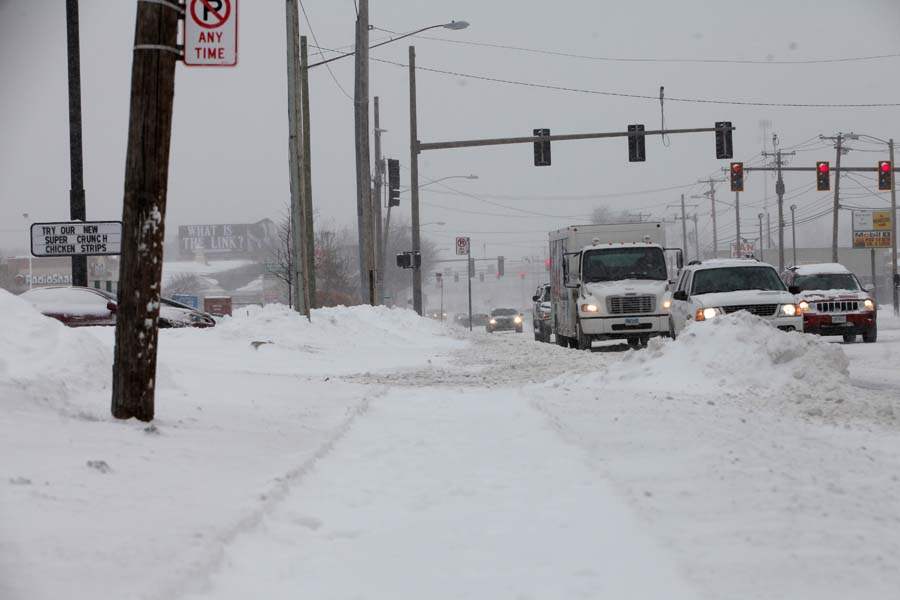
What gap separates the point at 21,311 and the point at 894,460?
24.5ft

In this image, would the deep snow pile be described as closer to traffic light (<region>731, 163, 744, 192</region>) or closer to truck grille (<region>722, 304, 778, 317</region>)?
truck grille (<region>722, 304, 778, 317</region>)

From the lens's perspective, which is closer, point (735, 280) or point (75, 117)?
point (75, 117)

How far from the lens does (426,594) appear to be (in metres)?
5.26

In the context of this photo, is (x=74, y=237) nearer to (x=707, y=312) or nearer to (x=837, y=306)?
(x=707, y=312)

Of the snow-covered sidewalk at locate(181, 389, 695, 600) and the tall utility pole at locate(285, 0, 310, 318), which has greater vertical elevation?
the tall utility pole at locate(285, 0, 310, 318)

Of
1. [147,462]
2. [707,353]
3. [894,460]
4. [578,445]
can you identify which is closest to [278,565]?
[147,462]

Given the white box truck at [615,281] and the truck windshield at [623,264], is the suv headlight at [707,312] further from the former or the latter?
the truck windshield at [623,264]

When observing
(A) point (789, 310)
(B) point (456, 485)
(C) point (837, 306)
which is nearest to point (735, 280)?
(A) point (789, 310)

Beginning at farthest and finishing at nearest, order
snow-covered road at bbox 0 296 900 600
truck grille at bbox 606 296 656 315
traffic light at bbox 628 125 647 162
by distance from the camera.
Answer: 1. traffic light at bbox 628 125 647 162
2. truck grille at bbox 606 296 656 315
3. snow-covered road at bbox 0 296 900 600

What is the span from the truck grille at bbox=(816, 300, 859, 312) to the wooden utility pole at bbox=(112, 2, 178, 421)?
812 inches

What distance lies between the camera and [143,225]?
841cm

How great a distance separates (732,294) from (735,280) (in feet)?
3.37

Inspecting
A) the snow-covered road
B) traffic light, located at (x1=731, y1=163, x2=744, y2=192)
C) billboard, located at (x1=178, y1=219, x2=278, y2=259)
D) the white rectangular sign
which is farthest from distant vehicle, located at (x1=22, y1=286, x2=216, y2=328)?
billboard, located at (x1=178, y1=219, x2=278, y2=259)

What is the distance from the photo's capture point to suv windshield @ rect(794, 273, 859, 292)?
27328mm
